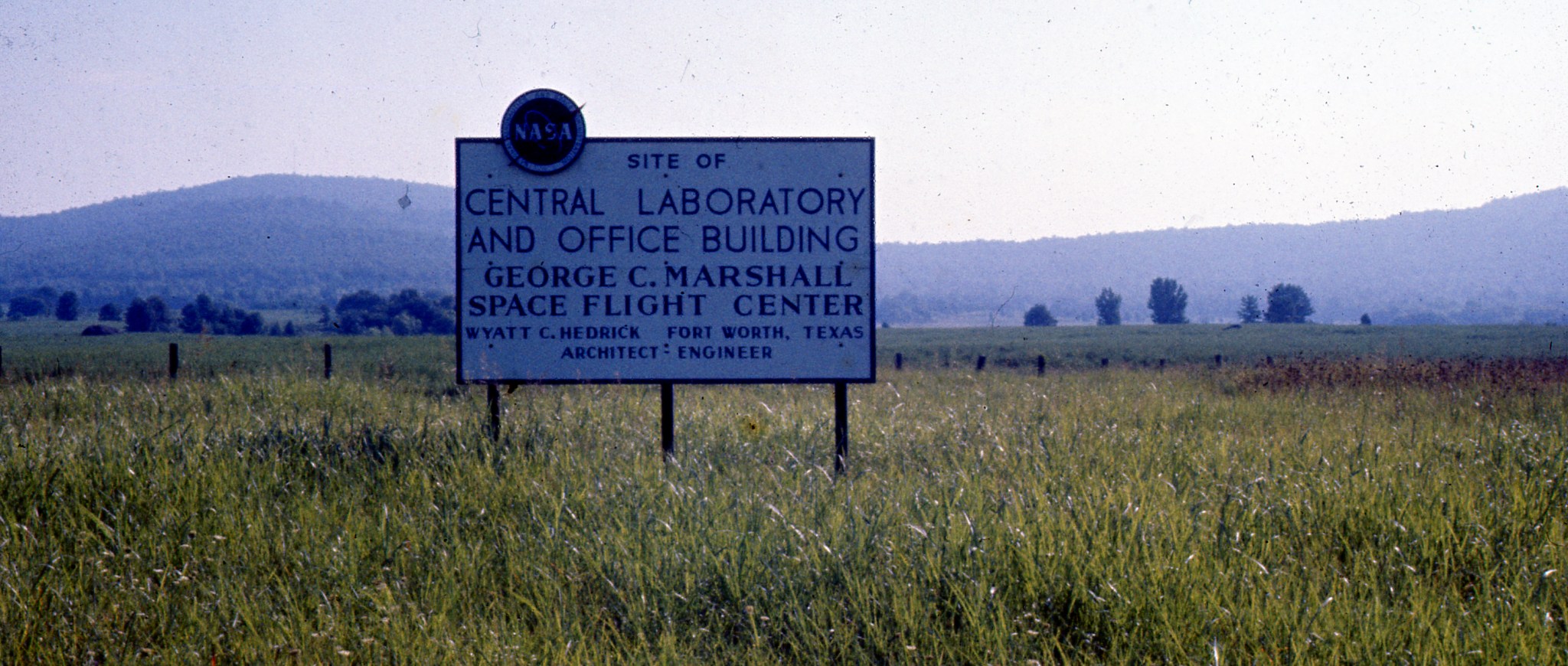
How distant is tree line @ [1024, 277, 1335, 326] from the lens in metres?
137

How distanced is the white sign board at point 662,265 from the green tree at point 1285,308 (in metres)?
142

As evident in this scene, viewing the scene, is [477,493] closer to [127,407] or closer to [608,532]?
[608,532]

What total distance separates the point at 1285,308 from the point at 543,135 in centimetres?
14702

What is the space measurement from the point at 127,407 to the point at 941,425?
7.78 meters

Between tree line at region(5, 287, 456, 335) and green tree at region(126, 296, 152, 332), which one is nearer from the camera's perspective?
green tree at region(126, 296, 152, 332)

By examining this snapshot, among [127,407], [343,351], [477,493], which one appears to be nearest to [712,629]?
[477,493]

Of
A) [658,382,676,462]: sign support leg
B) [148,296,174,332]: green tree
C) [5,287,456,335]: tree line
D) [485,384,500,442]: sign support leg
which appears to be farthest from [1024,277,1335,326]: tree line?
[485,384,500,442]: sign support leg

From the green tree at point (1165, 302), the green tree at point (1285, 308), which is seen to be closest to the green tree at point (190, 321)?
the green tree at point (1285, 308)

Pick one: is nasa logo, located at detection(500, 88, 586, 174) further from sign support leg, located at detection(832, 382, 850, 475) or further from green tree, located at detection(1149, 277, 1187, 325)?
green tree, located at detection(1149, 277, 1187, 325)

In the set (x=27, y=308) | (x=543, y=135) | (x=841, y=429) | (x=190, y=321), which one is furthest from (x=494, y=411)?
(x=27, y=308)

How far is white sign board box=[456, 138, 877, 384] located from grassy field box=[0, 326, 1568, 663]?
646mm

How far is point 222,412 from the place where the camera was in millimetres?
8992

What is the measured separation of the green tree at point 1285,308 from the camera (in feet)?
447

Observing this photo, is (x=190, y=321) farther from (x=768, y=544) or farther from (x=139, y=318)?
(x=768, y=544)
